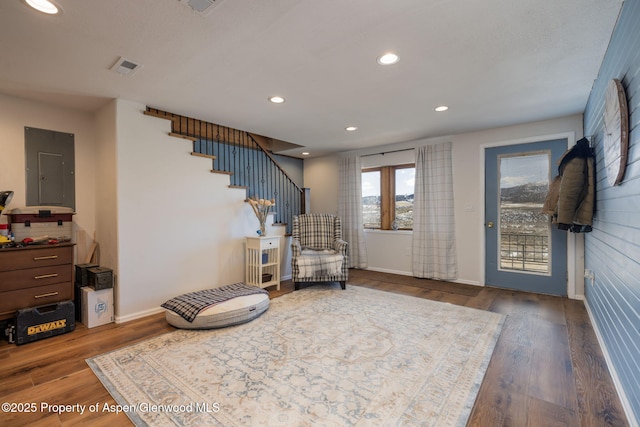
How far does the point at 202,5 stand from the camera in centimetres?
161

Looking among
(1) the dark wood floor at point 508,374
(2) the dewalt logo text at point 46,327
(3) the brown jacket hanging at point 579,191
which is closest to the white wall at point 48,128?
(2) the dewalt logo text at point 46,327

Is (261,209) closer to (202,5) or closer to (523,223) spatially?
(202,5)

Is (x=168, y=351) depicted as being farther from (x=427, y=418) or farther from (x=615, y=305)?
(x=615, y=305)

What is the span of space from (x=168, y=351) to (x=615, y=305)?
3.33 metres

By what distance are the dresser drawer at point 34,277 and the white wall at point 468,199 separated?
440 centimetres

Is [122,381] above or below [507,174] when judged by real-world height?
below

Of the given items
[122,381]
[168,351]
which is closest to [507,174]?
[168,351]

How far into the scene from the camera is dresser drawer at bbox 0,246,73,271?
2.51 m

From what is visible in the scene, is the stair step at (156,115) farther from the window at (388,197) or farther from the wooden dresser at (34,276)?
the window at (388,197)

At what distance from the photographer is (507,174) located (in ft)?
13.2

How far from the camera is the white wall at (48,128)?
2900 mm

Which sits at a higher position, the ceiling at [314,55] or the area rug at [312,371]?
the ceiling at [314,55]

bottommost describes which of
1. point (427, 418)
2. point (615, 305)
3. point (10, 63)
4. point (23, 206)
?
point (427, 418)

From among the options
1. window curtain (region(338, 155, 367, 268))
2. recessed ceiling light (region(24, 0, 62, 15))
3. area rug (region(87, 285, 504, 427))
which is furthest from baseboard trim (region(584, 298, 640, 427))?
recessed ceiling light (region(24, 0, 62, 15))
